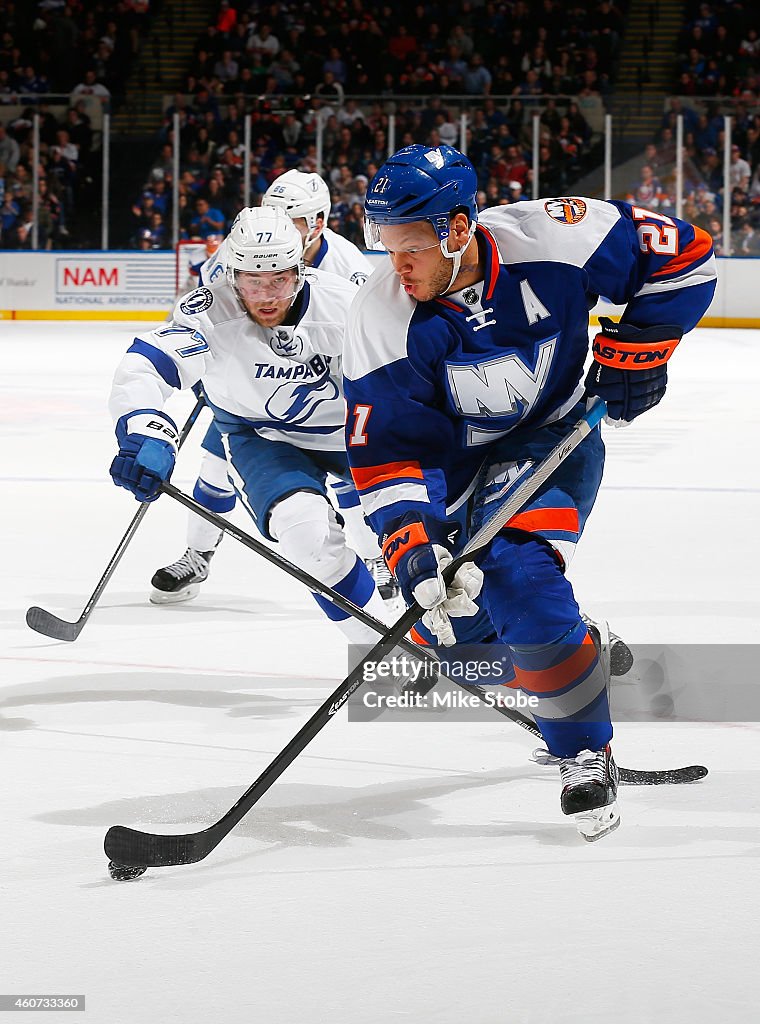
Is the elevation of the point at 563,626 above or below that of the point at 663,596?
above

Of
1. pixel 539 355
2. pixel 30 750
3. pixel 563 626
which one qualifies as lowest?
pixel 30 750

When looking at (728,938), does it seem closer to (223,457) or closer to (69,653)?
(69,653)

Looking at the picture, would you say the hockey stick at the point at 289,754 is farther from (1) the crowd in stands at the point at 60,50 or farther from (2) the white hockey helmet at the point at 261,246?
(1) the crowd in stands at the point at 60,50

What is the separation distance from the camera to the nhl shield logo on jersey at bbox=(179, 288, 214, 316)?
3.21 metres

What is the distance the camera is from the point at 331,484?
3.55 metres

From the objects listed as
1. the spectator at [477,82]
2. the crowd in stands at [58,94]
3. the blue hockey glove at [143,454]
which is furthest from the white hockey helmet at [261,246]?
the spectator at [477,82]

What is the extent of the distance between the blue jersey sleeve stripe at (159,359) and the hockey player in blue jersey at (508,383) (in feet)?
2.95

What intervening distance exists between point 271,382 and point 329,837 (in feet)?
4.11

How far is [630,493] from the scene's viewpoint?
5.27 metres

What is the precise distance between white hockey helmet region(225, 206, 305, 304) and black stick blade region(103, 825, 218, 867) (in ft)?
4.39

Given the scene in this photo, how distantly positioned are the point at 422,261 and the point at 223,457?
1690 millimetres

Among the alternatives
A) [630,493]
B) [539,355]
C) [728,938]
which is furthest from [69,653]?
[630,493]

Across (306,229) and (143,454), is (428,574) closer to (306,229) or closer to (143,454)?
(143,454)

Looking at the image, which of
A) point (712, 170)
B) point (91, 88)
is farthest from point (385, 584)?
point (91, 88)
